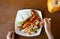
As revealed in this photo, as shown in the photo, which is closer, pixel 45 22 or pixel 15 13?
pixel 45 22

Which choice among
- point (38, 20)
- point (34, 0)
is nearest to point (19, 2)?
point (34, 0)

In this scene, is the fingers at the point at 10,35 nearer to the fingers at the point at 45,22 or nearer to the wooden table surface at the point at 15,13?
the wooden table surface at the point at 15,13

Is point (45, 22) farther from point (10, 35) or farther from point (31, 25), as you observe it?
point (10, 35)

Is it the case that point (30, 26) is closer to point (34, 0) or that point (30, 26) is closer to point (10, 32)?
point (10, 32)

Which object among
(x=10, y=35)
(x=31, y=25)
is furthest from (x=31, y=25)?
(x=10, y=35)

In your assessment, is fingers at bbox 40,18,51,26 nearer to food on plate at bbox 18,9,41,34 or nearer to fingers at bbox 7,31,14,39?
food on plate at bbox 18,9,41,34

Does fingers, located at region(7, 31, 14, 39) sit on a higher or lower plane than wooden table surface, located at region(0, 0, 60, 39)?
lower

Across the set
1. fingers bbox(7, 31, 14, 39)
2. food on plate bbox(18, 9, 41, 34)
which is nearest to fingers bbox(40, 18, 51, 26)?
food on plate bbox(18, 9, 41, 34)

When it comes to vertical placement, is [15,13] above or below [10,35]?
above
